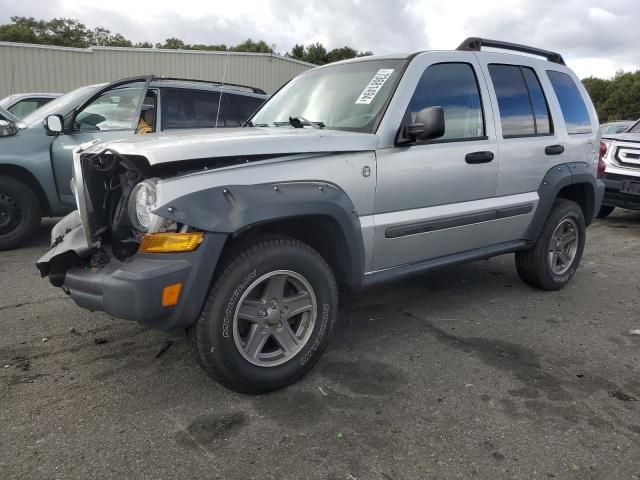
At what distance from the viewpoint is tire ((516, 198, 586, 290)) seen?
4531 mm

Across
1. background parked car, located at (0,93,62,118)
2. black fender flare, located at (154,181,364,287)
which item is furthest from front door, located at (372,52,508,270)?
background parked car, located at (0,93,62,118)

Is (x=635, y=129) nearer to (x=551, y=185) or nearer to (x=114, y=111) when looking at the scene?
(x=551, y=185)

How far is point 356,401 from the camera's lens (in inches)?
111

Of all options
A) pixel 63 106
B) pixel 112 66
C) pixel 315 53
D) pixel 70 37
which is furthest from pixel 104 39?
pixel 63 106

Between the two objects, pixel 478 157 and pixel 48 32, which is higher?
pixel 48 32

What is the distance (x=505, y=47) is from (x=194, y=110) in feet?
11.7

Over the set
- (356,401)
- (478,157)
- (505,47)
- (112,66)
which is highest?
(112,66)

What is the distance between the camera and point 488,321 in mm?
4039

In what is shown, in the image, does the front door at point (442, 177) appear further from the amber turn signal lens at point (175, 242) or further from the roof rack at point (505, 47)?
the amber turn signal lens at point (175, 242)

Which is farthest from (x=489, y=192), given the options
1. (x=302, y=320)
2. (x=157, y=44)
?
(x=157, y=44)

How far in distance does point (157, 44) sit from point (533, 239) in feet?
153

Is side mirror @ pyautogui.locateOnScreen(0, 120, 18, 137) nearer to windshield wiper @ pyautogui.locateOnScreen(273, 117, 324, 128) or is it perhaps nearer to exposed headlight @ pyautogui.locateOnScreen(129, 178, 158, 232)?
windshield wiper @ pyautogui.locateOnScreen(273, 117, 324, 128)

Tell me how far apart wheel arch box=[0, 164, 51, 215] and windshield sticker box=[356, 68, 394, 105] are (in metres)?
3.86

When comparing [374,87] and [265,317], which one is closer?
[265,317]
